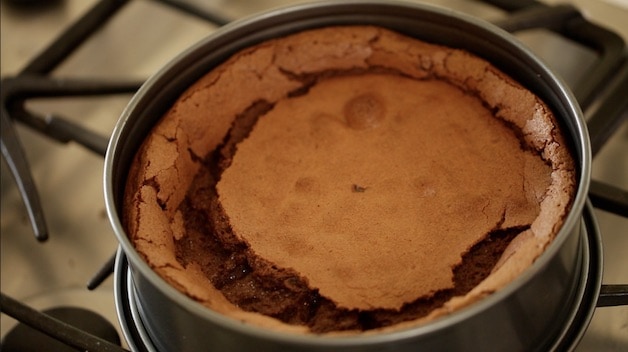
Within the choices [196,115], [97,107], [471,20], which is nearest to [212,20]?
[97,107]

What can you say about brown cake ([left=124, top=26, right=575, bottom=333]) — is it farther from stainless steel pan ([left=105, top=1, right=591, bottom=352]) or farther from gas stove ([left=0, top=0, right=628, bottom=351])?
gas stove ([left=0, top=0, right=628, bottom=351])

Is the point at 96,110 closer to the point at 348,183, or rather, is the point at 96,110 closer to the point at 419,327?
the point at 348,183

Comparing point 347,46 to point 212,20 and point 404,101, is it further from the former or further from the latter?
point 212,20

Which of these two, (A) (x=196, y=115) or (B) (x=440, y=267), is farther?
(A) (x=196, y=115)

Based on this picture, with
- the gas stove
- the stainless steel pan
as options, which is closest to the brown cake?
the stainless steel pan

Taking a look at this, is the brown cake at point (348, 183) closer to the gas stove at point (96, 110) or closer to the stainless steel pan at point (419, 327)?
the stainless steel pan at point (419, 327)

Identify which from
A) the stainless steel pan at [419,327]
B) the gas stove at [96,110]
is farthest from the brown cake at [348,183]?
the gas stove at [96,110]
